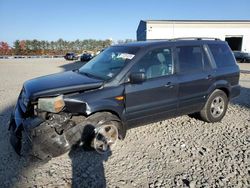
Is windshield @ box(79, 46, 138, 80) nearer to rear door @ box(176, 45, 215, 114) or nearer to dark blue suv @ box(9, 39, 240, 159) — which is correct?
dark blue suv @ box(9, 39, 240, 159)

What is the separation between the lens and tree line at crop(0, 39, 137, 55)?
66600mm

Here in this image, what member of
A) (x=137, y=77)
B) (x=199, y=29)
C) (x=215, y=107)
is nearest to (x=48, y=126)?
(x=137, y=77)

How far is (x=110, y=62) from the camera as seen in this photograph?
443 centimetres

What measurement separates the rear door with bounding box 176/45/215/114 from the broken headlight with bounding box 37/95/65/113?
7.59 feet

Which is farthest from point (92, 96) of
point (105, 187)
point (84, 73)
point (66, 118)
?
point (105, 187)

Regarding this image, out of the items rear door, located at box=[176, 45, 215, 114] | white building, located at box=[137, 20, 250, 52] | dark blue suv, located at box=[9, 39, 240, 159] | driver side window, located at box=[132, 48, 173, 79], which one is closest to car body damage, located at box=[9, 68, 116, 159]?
dark blue suv, located at box=[9, 39, 240, 159]

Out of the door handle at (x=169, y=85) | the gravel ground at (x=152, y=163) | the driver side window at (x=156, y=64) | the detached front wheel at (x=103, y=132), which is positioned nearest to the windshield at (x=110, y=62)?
the driver side window at (x=156, y=64)

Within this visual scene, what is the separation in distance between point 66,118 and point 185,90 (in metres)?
2.41

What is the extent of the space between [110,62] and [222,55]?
8.76 ft

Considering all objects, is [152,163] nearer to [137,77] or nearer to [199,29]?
[137,77]

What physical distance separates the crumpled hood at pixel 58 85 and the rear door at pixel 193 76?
1731 mm

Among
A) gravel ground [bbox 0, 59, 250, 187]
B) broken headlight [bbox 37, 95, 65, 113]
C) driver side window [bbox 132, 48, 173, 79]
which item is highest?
driver side window [bbox 132, 48, 173, 79]

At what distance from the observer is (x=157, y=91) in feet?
13.8

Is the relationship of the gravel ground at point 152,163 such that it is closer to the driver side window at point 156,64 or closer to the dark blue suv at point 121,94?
the dark blue suv at point 121,94
